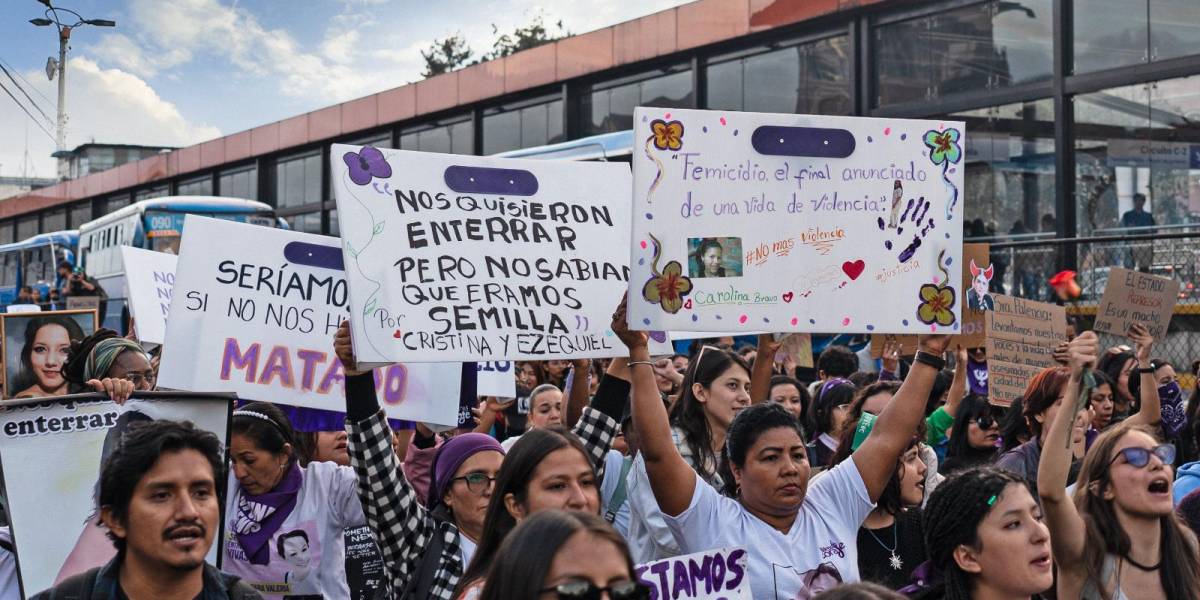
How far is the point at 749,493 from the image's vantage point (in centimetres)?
424

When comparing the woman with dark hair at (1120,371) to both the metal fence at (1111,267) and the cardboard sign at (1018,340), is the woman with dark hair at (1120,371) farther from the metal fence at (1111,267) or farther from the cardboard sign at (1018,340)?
the metal fence at (1111,267)

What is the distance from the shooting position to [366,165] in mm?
4820

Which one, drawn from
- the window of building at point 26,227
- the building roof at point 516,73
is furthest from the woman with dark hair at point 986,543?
the window of building at point 26,227

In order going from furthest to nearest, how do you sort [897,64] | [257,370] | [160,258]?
[897,64], [160,258], [257,370]

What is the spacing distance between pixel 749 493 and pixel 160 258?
5.60m

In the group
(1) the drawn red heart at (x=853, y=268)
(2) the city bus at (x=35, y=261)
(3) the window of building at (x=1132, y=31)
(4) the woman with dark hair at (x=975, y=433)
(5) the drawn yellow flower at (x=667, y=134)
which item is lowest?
(4) the woman with dark hair at (x=975, y=433)

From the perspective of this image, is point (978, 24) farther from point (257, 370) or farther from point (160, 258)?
point (257, 370)

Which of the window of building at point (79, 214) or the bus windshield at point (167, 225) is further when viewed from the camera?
the window of building at point (79, 214)

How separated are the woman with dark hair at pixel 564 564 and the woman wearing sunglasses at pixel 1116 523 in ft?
7.33

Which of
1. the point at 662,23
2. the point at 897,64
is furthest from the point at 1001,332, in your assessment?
the point at 662,23

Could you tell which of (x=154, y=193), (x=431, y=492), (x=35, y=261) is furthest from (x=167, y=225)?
(x=431, y=492)

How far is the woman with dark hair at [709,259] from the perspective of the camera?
15.3 feet

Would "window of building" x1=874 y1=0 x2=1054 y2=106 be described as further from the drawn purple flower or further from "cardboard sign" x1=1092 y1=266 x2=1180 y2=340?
the drawn purple flower

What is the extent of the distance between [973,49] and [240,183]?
23995 mm
